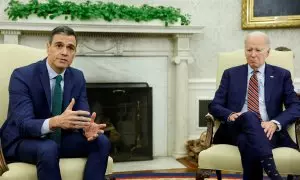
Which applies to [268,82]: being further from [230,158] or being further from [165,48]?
[165,48]

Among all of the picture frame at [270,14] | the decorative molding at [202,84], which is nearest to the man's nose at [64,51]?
the decorative molding at [202,84]

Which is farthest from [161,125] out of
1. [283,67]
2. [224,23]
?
[283,67]

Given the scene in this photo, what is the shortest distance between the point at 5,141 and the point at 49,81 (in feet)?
1.40

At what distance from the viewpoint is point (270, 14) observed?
5332 mm

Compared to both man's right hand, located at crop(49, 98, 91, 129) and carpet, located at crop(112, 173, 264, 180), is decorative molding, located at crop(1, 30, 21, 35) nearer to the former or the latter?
carpet, located at crop(112, 173, 264, 180)

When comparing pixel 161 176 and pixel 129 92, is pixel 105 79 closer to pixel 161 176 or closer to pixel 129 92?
pixel 129 92

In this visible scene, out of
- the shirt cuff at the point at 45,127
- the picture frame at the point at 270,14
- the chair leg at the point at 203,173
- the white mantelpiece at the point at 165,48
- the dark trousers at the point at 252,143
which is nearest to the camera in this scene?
the shirt cuff at the point at 45,127

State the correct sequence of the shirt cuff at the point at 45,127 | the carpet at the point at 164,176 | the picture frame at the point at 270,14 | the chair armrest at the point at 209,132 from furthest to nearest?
1. the picture frame at the point at 270,14
2. the carpet at the point at 164,176
3. the chair armrest at the point at 209,132
4. the shirt cuff at the point at 45,127

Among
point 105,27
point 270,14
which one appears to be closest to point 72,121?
point 105,27

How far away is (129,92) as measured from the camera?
4957mm

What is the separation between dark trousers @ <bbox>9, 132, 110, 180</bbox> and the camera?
221 cm

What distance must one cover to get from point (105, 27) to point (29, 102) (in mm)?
2435

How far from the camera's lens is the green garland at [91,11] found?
15.2 feet

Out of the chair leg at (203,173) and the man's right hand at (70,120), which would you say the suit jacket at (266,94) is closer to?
the chair leg at (203,173)
